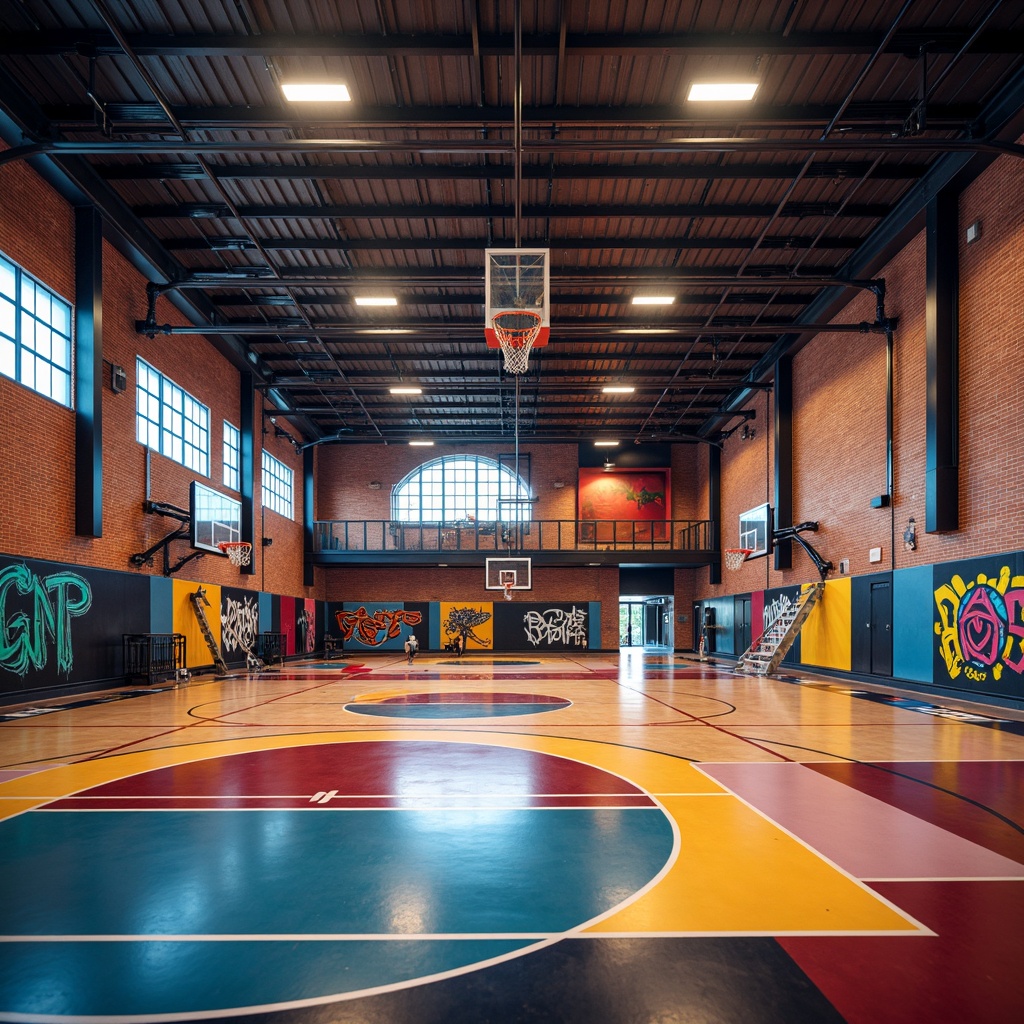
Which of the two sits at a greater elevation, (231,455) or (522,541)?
(231,455)

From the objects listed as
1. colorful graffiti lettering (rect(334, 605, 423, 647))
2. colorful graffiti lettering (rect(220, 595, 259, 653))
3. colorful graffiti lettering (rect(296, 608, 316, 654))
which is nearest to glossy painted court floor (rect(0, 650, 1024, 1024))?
colorful graffiti lettering (rect(220, 595, 259, 653))

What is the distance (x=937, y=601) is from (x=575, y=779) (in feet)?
32.3

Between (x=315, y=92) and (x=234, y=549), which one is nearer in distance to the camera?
(x=315, y=92)

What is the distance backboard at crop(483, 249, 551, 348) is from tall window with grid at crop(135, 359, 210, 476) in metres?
8.56

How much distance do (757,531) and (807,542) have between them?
3.52 meters

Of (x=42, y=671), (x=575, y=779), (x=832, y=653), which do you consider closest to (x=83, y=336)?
(x=42, y=671)

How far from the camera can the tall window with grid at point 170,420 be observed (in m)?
15.3

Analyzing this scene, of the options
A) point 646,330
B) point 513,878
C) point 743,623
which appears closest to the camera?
point 513,878

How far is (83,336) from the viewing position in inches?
505

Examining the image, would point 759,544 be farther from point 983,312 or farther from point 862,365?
point 983,312

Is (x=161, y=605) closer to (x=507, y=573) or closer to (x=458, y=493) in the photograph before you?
(x=507, y=573)

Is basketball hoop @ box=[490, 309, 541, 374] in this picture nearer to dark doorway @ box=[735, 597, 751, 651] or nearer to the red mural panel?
dark doorway @ box=[735, 597, 751, 651]

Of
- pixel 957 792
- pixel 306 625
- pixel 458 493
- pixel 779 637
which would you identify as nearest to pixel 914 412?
pixel 779 637

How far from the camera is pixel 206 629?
17.7 m
